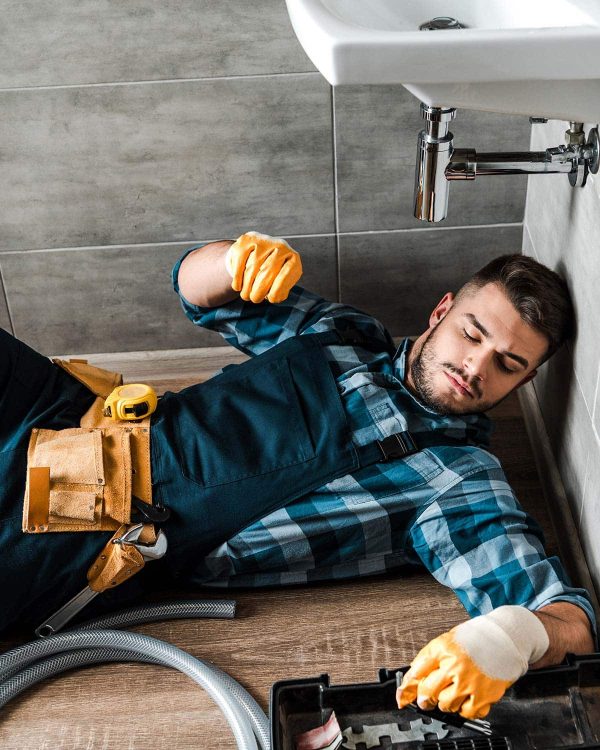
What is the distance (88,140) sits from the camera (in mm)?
1727

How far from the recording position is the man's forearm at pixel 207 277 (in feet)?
5.20

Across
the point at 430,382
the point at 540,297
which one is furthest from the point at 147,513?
the point at 540,297

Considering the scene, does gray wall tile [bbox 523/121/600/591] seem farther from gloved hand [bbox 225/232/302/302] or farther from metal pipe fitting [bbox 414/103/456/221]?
gloved hand [bbox 225/232/302/302]

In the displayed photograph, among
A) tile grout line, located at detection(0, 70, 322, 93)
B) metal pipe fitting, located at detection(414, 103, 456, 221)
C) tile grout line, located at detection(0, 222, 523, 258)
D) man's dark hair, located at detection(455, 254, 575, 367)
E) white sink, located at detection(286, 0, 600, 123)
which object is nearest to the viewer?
white sink, located at detection(286, 0, 600, 123)

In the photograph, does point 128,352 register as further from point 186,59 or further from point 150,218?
point 186,59

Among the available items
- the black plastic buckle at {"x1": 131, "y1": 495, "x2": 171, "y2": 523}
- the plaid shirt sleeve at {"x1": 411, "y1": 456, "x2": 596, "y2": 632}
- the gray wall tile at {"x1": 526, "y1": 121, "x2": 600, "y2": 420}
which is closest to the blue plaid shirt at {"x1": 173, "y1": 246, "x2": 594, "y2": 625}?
the plaid shirt sleeve at {"x1": 411, "y1": 456, "x2": 596, "y2": 632}

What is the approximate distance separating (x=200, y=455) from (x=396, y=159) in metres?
0.72

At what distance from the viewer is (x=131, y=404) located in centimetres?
146

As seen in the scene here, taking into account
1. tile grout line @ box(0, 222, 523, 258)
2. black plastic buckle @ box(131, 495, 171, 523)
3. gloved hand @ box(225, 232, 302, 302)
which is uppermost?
gloved hand @ box(225, 232, 302, 302)

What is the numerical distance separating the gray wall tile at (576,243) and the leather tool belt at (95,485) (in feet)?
2.31

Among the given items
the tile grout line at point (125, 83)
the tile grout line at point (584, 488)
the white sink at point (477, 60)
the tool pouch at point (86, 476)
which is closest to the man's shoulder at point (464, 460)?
the tile grout line at point (584, 488)

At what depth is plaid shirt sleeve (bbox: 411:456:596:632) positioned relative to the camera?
Answer: 4.10 ft

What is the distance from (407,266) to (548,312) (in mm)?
504

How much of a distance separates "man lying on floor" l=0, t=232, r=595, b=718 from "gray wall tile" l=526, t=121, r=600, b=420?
48 millimetres
